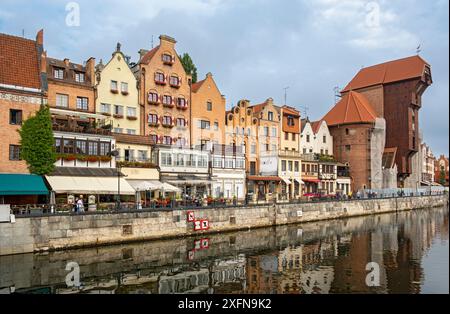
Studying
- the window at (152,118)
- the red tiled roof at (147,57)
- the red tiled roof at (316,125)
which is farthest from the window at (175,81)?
the red tiled roof at (316,125)

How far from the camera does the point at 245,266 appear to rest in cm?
2700

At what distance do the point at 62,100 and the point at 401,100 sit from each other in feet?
222

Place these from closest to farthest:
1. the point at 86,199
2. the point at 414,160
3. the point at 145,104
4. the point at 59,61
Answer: the point at 86,199 → the point at 59,61 → the point at 145,104 → the point at 414,160

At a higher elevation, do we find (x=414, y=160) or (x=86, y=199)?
(x=414, y=160)

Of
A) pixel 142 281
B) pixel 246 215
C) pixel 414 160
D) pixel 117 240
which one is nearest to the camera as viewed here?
pixel 142 281

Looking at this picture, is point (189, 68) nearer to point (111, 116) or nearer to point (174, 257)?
point (111, 116)

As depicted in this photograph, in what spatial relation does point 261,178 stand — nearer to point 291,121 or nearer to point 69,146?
point 291,121

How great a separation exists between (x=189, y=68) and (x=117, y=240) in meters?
40.3

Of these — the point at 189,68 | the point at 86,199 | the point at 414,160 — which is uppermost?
the point at 189,68

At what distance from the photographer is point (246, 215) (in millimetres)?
42844

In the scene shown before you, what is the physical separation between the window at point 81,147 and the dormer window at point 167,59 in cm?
1864

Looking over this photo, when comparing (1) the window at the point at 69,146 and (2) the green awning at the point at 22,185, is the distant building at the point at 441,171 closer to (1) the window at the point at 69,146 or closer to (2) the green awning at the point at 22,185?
(1) the window at the point at 69,146

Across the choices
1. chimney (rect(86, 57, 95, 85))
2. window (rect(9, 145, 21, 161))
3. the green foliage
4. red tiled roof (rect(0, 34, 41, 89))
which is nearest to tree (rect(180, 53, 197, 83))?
chimney (rect(86, 57, 95, 85))

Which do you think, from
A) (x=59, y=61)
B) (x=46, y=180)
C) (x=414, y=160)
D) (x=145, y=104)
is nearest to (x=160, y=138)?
(x=145, y=104)
